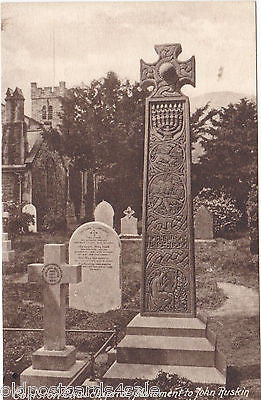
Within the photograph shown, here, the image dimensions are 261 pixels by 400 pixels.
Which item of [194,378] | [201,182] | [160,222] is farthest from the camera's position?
[201,182]

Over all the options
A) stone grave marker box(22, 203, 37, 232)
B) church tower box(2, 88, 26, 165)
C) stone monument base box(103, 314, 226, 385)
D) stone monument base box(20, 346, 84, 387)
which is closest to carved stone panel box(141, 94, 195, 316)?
stone monument base box(103, 314, 226, 385)

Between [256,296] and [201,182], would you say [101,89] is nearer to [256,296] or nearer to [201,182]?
[201,182]

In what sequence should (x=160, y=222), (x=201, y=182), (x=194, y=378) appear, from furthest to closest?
(x=201, y=182) < (x=160, y=222) < (x=194, y=378)

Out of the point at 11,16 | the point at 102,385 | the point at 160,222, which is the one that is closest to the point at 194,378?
the point at 102,385

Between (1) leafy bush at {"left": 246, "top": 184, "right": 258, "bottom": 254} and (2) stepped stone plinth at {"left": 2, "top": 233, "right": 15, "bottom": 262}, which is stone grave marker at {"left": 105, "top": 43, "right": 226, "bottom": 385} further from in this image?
(2) stepped stone plinth at {"left": 2, "top": 233, "right": 15, "bottom": 262}

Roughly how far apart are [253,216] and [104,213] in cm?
140

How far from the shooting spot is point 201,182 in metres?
4.73

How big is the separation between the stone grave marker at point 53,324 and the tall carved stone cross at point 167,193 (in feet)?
2.26

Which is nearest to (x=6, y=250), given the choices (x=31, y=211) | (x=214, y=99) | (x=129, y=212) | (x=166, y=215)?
(x=31, y=211)

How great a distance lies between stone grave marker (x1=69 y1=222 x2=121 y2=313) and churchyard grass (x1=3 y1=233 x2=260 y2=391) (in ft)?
0.28

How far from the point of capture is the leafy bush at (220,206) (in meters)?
4.76

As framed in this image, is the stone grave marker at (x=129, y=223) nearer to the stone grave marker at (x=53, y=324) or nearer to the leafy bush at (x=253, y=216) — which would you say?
the stone grave marker at (x=53, y=324)

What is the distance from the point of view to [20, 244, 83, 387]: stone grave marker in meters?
4.20

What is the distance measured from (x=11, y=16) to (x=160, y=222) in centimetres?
230
